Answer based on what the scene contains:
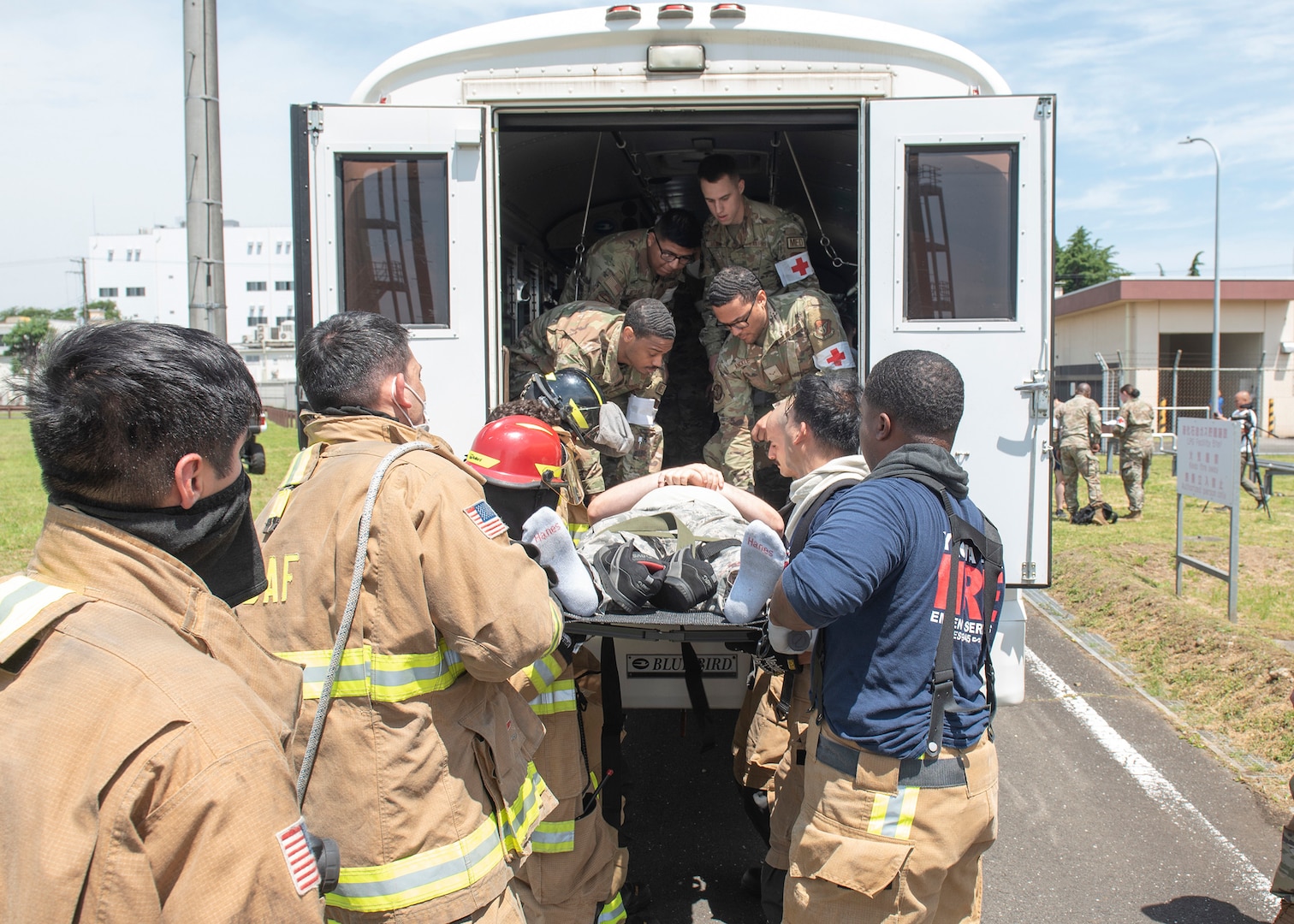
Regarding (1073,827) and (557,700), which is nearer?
(557,700)

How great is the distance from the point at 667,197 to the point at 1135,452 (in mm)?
7873

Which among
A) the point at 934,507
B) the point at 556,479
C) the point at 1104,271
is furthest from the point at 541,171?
the point at 1104,271

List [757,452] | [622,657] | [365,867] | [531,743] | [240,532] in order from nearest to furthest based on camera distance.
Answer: [240,532] → [365,867] → [531,743] → [622,657] → [757,452]

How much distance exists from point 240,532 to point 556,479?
175cm

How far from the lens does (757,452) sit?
5.02 meters

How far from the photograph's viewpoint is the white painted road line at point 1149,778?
3.32m

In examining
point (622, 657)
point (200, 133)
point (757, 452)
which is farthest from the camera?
point (200, 133)

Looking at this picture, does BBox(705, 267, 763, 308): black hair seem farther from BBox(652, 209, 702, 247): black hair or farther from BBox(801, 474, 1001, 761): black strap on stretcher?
BBox(801, 474, 1001, 761): black strap on stretcher

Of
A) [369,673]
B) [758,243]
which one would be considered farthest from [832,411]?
[758,243]

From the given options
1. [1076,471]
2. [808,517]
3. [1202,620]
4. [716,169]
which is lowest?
[1202,620]

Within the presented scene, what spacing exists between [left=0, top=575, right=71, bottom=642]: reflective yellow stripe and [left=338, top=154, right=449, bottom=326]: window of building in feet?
8.40

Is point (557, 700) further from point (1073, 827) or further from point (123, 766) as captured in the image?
point (1073, 827)

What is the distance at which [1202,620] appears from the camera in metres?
5.90

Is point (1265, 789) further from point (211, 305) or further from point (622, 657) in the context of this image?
point (211, 305)
